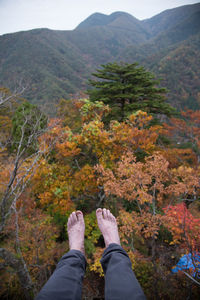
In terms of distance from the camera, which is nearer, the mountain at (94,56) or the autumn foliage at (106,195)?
the autumn foliage at (106,195)

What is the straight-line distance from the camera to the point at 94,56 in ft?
286

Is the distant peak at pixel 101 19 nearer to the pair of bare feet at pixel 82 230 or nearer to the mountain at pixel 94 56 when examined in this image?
the mountain at pixel 94 56

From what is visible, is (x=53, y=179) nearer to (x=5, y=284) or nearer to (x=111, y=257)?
(x=5, y=284)

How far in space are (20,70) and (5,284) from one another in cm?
4621

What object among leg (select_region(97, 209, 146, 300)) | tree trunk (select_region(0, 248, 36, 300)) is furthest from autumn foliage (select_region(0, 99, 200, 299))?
leg (select_region(97, 209, 146, 300))

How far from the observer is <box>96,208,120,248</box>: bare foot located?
7.20 ft

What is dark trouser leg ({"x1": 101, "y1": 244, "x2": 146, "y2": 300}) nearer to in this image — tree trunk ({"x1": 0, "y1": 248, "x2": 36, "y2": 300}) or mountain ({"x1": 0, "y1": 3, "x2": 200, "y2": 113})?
tree trunk ({"x1": 0, "y1": 248, "x2": 36, "y2": 300})

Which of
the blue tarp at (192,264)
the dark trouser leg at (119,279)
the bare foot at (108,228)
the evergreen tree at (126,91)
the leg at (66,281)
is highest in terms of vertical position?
the evergreen tree at (126,91)

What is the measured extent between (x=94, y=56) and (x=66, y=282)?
102 metres

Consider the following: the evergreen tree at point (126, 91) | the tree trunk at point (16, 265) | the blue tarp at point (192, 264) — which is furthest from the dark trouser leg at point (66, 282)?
the evergreen tree at point (126, 91)

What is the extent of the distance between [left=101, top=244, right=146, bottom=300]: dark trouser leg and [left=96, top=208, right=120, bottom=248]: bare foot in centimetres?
46

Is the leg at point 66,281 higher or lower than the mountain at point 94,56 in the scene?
lower

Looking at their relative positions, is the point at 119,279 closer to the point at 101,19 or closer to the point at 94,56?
the point at 94,56

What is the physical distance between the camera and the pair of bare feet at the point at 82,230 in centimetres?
218
